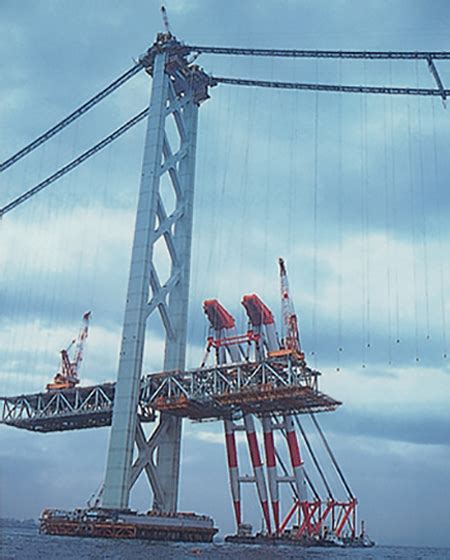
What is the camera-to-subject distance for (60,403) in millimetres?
95375

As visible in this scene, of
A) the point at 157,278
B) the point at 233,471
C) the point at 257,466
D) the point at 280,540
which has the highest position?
the point at 157,278

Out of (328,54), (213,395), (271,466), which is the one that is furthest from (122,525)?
(328,54)

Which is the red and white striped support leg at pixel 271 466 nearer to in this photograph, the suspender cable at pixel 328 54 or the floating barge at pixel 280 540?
the floating barge at pixel 280 540

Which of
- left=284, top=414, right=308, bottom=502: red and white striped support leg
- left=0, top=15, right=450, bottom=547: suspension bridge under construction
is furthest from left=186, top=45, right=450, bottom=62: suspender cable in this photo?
left=284, top=414, right=308, bottom=502: red and white striped support leg

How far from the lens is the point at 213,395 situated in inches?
3098

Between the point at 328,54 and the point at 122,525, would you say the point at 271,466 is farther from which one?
the point at 328,54

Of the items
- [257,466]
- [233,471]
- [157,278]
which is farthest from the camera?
[233,471]

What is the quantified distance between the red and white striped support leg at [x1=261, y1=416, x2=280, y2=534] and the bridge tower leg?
1244 centimetres

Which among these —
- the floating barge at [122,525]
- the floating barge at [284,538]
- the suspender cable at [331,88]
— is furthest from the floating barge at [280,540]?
the suspender cable at [331,88]

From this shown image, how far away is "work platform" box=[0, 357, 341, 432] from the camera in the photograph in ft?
247

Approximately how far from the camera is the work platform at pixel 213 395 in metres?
75.4

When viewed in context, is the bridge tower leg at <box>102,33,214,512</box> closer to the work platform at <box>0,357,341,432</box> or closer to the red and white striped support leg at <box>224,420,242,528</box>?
the work platform at <box>0,357,341,432</box>

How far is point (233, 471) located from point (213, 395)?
20.8 meters

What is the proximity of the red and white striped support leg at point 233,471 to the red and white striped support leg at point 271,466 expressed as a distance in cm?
484
